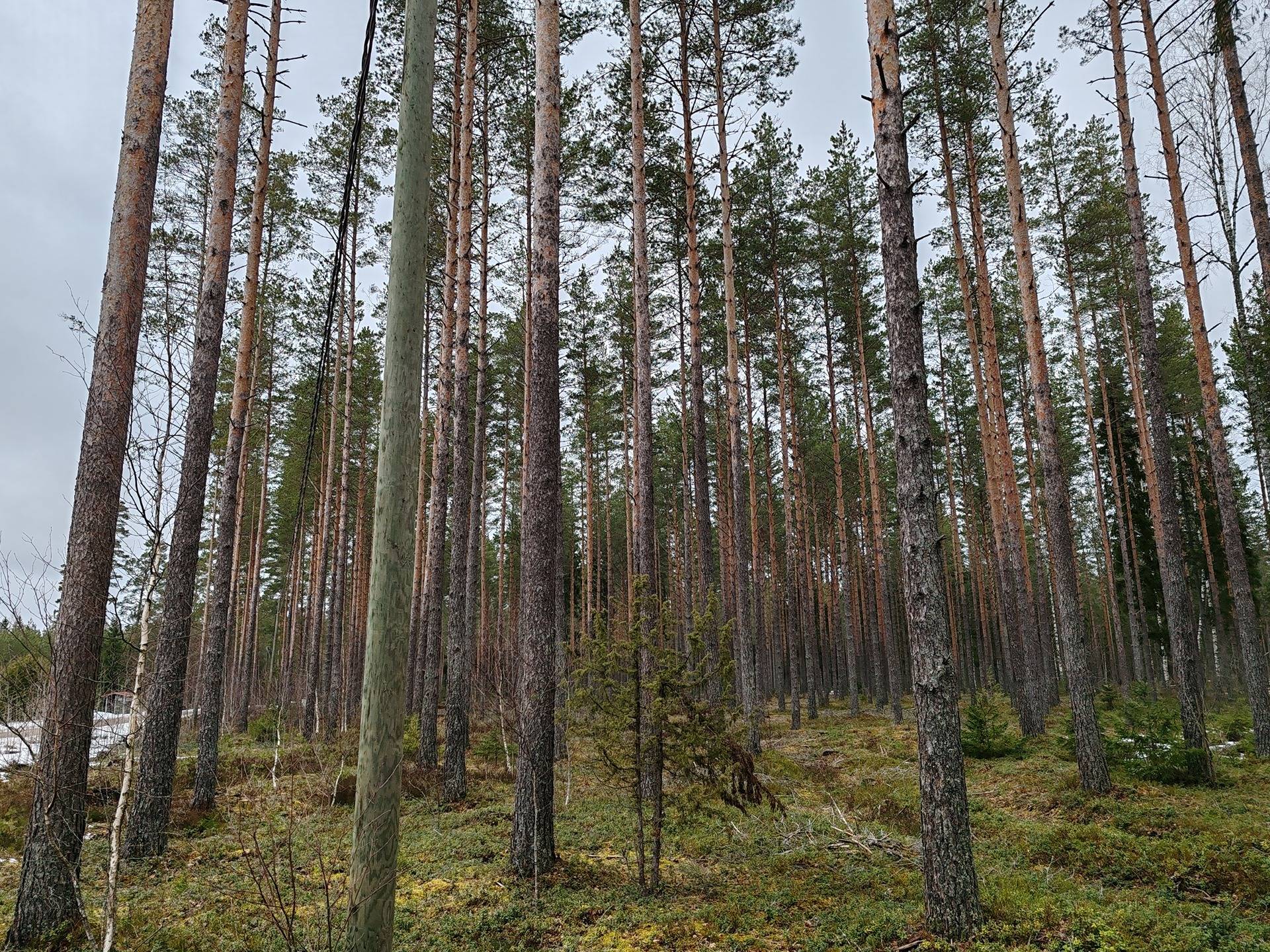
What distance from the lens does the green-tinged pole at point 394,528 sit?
7.06 ft

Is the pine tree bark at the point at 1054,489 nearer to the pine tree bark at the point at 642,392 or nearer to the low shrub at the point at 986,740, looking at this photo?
the low shrub at the point at 986,740

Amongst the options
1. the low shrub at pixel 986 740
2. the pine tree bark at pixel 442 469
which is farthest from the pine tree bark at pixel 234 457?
the low shrub at pixel 986 740

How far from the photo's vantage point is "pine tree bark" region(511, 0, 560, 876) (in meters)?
6.84

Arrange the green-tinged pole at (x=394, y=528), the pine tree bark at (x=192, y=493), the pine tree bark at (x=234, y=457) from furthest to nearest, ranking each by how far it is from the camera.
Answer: the pine tree bark at (x=234, y=457) < the pine tree bark at (x=192, y=493) < the green-tinged pole at (x=394, y=528)

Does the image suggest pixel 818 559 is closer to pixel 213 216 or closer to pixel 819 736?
pixel 819 736

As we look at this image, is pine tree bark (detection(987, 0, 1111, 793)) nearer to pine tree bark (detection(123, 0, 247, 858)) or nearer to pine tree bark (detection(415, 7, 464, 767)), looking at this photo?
pine tree bark (detection(415, 7, 464, 767))

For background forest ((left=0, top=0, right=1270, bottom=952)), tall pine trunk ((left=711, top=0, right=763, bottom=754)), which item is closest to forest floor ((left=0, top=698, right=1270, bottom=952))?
background forest ((left=0, top=0, right=1270, bottom=952))

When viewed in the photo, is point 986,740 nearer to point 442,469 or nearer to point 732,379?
point 732,379

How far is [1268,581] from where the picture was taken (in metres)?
34.7

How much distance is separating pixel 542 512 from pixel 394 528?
16.0 feet

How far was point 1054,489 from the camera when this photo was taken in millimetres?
9828

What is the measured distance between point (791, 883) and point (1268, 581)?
42.9 meters

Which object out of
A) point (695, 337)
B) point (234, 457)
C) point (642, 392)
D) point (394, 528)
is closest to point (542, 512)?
point (642, 392)

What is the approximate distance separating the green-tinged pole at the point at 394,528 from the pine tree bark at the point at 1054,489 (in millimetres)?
9732
